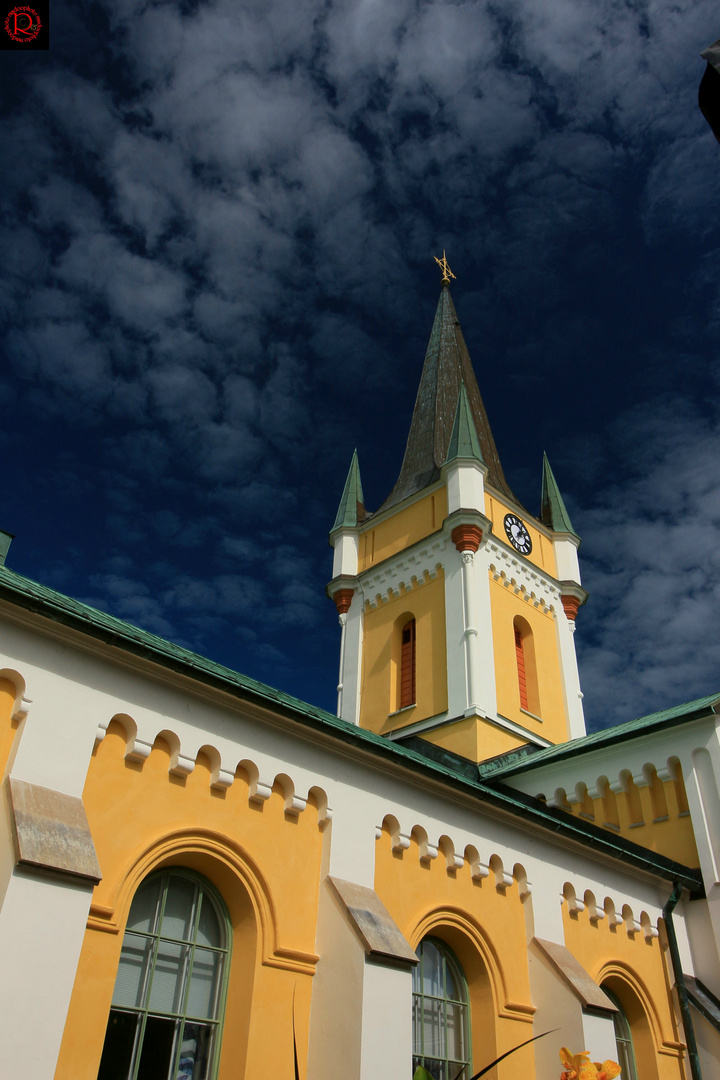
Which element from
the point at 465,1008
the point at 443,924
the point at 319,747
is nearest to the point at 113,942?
the point at 319,747

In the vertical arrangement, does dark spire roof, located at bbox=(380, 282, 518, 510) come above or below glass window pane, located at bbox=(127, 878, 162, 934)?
above

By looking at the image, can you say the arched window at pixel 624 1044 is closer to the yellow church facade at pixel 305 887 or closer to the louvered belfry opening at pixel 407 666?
the yellow church facade at pixel 305 887

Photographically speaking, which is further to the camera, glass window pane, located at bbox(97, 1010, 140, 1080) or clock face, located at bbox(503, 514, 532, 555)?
clock face, located at bbox(503, 514, 532, 555)

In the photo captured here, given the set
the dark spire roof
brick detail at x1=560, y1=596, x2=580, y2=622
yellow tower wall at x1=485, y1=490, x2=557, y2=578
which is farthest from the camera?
the dark spire roof

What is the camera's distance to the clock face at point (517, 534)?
27.1m

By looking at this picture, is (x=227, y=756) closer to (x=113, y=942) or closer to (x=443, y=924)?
(x=113, y=942)

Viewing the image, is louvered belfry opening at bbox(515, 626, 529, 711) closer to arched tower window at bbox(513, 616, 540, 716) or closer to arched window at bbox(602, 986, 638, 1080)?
arched tower window at bbox(513, 616, 540, 716)

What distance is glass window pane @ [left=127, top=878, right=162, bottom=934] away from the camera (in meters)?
8.41

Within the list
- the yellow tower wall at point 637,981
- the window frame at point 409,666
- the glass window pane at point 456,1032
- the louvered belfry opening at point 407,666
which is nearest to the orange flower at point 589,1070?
the glass window pane at point 456,1032

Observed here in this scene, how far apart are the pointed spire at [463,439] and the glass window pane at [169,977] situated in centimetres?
2013

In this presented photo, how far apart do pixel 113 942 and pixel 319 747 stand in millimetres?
3455

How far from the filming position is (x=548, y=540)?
29281 mm

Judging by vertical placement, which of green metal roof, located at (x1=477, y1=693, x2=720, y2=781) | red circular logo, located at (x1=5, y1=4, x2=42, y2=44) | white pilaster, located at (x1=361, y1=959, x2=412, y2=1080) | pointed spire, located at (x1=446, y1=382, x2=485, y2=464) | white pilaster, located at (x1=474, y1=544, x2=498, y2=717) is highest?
pointed spire, located at (x1=446, y1=382, x2=485, y2=464)

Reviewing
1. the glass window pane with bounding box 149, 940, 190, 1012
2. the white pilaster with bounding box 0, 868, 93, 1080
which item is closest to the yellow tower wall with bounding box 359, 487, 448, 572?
the glass window pane with bounding box 149, 940, 190, 1012
